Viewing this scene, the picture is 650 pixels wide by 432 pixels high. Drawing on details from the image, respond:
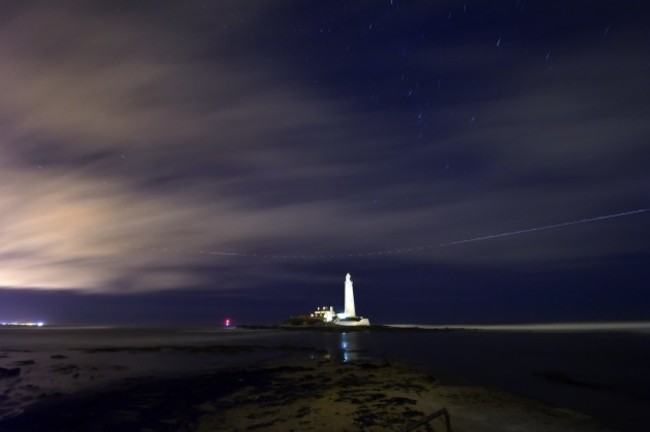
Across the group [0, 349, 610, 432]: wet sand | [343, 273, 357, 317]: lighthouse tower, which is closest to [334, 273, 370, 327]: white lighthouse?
[343, 273, 357, 317]: lighthouse tower

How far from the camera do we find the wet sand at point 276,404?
64.1 feet

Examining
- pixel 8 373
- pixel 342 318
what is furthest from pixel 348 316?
pixel 8 373

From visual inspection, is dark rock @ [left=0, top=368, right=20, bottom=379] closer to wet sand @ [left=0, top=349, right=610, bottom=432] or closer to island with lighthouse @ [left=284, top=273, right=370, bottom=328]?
wet sand @ [left=0, top=349, right=610, bottom=432]

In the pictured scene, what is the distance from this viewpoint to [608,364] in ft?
160

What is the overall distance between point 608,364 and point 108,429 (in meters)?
47.5

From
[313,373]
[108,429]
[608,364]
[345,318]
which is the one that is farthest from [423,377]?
[345,318]

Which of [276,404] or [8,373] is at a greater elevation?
[8,373]

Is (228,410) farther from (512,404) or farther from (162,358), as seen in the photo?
(162,358)

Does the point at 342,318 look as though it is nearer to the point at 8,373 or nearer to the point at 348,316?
the point at 348,316

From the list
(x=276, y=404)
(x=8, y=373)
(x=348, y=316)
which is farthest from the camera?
(x=348, y=316)

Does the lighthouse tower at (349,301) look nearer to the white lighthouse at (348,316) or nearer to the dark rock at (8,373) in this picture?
the white lighthouse at (348,316)

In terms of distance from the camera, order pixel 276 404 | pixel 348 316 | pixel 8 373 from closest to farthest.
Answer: pixel 276 404
pixel 8 373
pixel 348 316

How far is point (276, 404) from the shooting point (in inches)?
922

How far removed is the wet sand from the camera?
64.1ft
